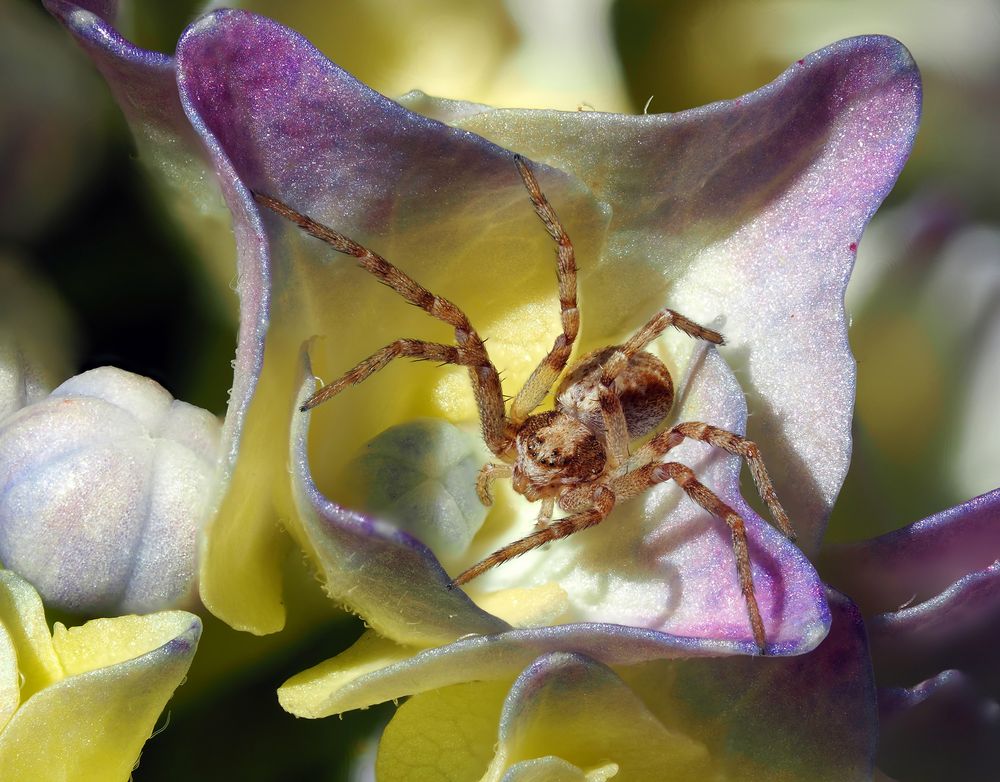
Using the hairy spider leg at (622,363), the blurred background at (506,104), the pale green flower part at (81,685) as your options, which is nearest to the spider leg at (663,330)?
the hairy spider leg at (622,363)

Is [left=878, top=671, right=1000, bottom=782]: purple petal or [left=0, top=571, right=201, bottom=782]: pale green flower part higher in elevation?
[left=0, top=571, right=201, bottom=782]: pale green flower part

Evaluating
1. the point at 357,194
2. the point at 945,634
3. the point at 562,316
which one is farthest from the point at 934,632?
the point at 357,194

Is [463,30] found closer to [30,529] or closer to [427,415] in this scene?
[427,415]

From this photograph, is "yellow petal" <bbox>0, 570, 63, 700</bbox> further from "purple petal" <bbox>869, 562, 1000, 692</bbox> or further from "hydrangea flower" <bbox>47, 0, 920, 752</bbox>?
"purple petal" <bbox>869, 562, 1000, 692</bbox>

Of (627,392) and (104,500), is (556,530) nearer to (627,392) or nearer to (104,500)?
(627,392)

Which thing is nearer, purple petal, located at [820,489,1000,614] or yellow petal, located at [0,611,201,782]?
yellow petal, located at [0,611,201,782]

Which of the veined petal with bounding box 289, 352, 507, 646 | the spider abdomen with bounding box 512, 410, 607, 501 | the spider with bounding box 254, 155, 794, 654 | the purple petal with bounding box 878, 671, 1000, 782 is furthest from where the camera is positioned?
the spider abdomen with bounding box 512, 410, 607, 501

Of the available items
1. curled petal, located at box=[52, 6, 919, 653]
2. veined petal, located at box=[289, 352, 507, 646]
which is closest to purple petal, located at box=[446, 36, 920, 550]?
curled petal, located at box=[52, 6, 919, 653]

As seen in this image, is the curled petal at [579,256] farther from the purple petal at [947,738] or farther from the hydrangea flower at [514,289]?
the purple petal at [947,738]
